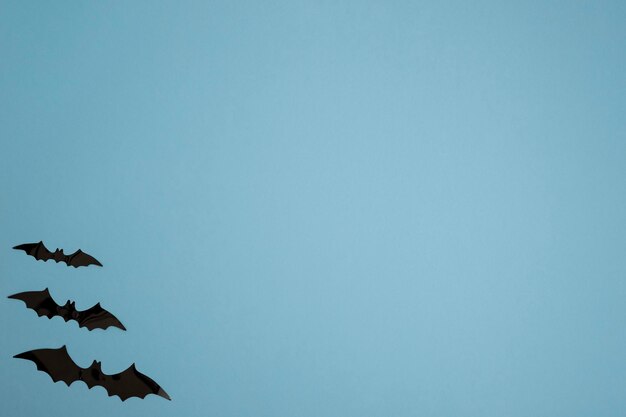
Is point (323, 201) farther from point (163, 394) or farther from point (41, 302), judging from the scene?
point (41, 302)

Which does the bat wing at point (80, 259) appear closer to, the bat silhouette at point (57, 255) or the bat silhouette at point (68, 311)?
the bat silhouette at point (57, 255)

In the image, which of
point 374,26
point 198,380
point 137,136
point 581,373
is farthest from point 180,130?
point 581,373

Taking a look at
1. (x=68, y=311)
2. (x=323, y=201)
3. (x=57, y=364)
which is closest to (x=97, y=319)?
(x=68, y=311)

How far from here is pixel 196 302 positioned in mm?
1300

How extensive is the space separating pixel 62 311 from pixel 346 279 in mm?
881

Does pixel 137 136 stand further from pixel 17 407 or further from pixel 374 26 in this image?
pixel 17 407

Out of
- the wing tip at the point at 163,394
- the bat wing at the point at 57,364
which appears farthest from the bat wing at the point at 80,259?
the wing tip at the point at 163,394

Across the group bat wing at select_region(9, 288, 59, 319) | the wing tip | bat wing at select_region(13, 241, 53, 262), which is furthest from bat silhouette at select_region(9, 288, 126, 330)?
the wing tip

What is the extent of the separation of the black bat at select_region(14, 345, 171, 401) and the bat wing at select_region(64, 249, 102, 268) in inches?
10.2

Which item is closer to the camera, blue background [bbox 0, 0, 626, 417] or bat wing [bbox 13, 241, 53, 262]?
blue background [bbox 0, 0, 626, 417]

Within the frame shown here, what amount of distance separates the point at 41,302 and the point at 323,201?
939 millimetres

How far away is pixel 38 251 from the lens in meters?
1.45

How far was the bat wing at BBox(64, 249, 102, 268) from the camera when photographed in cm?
140

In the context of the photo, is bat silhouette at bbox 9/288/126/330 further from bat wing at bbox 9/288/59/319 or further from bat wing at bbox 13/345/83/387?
bat wing at bbox 13/345/83/387
